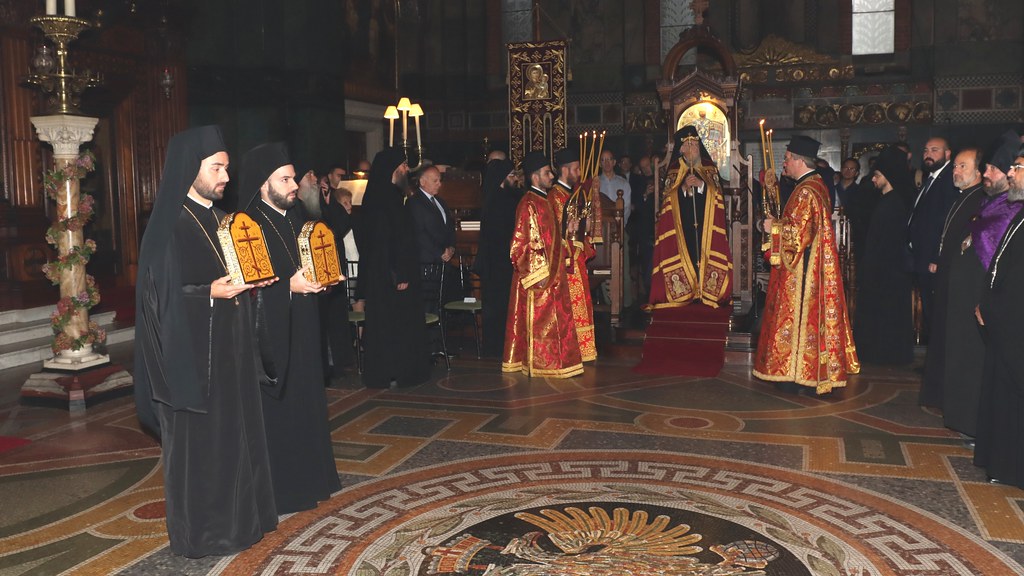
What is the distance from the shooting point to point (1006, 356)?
4.63 metres

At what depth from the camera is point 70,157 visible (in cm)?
701

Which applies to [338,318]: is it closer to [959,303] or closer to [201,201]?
[201,201]

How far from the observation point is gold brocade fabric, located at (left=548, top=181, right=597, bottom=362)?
7.75 m

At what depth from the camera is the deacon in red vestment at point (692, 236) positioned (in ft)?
28.6

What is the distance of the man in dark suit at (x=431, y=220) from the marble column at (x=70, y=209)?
2.72 m

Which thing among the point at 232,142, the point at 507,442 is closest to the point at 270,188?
the point at 507,442

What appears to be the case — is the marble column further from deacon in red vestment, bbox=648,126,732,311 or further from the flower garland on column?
deacon in red vestment, bbox=648,126,732,311

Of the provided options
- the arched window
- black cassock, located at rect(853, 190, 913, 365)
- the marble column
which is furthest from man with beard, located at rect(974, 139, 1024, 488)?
the arched window

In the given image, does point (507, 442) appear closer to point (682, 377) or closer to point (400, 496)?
point (400, 496)

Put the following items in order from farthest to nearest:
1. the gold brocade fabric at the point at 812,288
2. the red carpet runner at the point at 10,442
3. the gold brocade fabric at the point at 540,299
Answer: the gold brocade fabric at the point at 540,299, the gold brocade fabric at the point at 812,288, the red carpet runner at the point at 10,442

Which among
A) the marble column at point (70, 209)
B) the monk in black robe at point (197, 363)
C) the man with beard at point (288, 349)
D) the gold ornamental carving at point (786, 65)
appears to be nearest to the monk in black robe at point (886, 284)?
the man with beard at point (288, 349)

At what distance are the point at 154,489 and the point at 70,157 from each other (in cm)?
336

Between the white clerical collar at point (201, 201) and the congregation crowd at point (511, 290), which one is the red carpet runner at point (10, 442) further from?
the white clerical collar at point (201, 201)

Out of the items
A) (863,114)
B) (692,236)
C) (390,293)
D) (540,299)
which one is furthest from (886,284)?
Result: (863,114)
